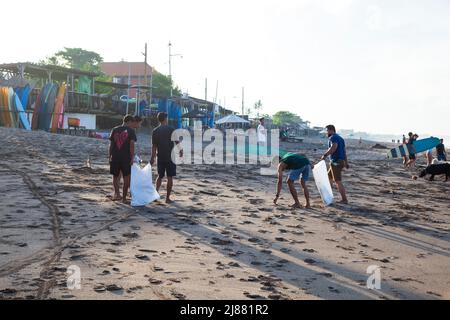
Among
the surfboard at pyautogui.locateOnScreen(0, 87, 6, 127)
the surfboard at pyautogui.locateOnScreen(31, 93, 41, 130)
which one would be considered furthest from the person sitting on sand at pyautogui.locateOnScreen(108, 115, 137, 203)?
the surfboard at pyautogui.locateOnScreen(0, 87, 6, 127)

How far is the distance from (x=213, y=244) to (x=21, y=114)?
2308 centimetres

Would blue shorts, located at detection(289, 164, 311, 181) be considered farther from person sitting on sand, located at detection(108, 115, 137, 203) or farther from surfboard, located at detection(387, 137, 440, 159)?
surfboard, located at detection(387, 137, 440, 159)

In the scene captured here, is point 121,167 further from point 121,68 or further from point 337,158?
point 121,68

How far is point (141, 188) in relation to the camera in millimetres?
7711

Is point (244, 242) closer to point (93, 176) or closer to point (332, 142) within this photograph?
point (332, 142)

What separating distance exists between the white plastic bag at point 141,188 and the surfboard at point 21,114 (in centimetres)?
2012

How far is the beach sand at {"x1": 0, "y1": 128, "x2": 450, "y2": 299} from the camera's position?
13.1 feet

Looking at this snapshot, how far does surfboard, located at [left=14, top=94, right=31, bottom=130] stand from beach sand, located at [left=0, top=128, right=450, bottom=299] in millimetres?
16518

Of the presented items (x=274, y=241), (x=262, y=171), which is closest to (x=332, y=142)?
(x=274, y=241)

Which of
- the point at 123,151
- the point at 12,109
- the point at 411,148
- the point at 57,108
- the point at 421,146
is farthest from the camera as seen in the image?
the point at 57,108

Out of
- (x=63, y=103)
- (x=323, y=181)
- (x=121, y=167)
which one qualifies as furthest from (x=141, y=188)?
(x=63, y=103)

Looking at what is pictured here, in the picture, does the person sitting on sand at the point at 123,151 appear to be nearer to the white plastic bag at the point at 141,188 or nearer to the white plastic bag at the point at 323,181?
the white plastic bag at the point at 141,188

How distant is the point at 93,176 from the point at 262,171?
547cm
